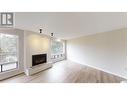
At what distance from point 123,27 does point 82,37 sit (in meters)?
2.59

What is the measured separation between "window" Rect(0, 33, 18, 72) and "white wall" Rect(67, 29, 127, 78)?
13.6ft

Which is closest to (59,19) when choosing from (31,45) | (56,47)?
(31,45)

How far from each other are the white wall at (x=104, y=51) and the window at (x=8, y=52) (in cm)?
414

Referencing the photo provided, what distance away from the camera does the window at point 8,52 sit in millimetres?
2722

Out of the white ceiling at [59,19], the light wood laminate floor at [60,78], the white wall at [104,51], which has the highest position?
the white ceiling at [59,19]

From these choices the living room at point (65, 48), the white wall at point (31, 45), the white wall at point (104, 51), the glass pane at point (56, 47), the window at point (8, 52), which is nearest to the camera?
the window at point (8, 52)

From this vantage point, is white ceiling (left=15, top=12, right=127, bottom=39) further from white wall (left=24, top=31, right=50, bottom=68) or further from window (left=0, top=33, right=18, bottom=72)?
window (left=0, top=33, right=18, bottom=72)

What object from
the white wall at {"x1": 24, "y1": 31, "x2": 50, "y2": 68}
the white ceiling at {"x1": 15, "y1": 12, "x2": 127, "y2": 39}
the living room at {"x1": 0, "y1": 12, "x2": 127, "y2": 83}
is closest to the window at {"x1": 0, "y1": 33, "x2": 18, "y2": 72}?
the living room at {"x1": 0, "y1": 12, "x2": 127, "y2": 83}

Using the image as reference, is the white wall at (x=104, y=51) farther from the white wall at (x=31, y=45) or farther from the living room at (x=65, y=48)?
the white wall at (x=31, y=45)

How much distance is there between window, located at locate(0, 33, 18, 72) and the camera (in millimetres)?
2722

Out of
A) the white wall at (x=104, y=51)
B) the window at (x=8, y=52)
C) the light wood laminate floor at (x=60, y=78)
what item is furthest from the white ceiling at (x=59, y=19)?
the white wall at (x=104, y=51)

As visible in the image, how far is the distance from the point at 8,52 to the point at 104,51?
15.0 ft

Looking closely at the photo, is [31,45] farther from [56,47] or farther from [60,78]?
[56,47]
